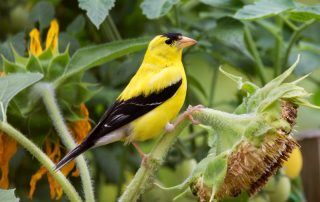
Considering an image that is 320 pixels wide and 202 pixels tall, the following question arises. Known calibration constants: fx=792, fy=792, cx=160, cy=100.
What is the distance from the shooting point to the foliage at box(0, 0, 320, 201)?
4.99ft

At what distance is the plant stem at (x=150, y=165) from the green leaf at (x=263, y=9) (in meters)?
0.36

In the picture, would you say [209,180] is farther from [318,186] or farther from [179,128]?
[318,186]

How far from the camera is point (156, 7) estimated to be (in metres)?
1.61

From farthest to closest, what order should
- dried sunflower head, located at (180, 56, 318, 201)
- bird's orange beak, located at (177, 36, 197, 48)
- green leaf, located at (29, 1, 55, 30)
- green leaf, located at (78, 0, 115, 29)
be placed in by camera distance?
green leaf, located at (29, 1, 55, 30) < bird's orange beak, located at (177, 36, 197, 48) < green leaf, located at (78, 0, 115, 29) < dried sunflower head, located at (180, 56, 318, 201)

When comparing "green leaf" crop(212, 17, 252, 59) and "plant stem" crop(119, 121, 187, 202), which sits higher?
"plant stem" crop(119, 121, 187, 202)

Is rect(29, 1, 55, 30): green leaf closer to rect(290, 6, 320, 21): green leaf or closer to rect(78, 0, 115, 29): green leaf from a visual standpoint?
rect(78, 0, 115, 29): green leaf

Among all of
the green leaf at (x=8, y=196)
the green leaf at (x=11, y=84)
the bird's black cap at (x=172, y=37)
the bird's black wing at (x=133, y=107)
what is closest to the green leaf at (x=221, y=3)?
the bird's black cap at (x=172, y=37)

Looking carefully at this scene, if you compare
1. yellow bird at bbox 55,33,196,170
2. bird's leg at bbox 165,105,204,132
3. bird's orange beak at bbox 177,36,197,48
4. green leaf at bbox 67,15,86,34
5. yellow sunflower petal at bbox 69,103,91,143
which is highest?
bird's leg at bbox 165,105,204,132

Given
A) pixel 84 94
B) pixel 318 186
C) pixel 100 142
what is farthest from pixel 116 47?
pixel 318 186

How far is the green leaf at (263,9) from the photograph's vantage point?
Answer: 153 cm

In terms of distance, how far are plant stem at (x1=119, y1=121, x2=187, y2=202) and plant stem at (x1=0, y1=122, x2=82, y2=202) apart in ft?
0.42

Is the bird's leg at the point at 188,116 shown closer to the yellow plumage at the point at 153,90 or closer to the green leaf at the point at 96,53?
the yellow plumage at the point at 153,90

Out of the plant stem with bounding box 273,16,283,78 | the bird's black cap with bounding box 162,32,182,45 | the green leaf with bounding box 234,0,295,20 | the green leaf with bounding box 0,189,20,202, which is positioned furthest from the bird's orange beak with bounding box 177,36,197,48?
the green leaf with bounding box 0,189,20,202

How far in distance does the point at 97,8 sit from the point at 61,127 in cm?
24
